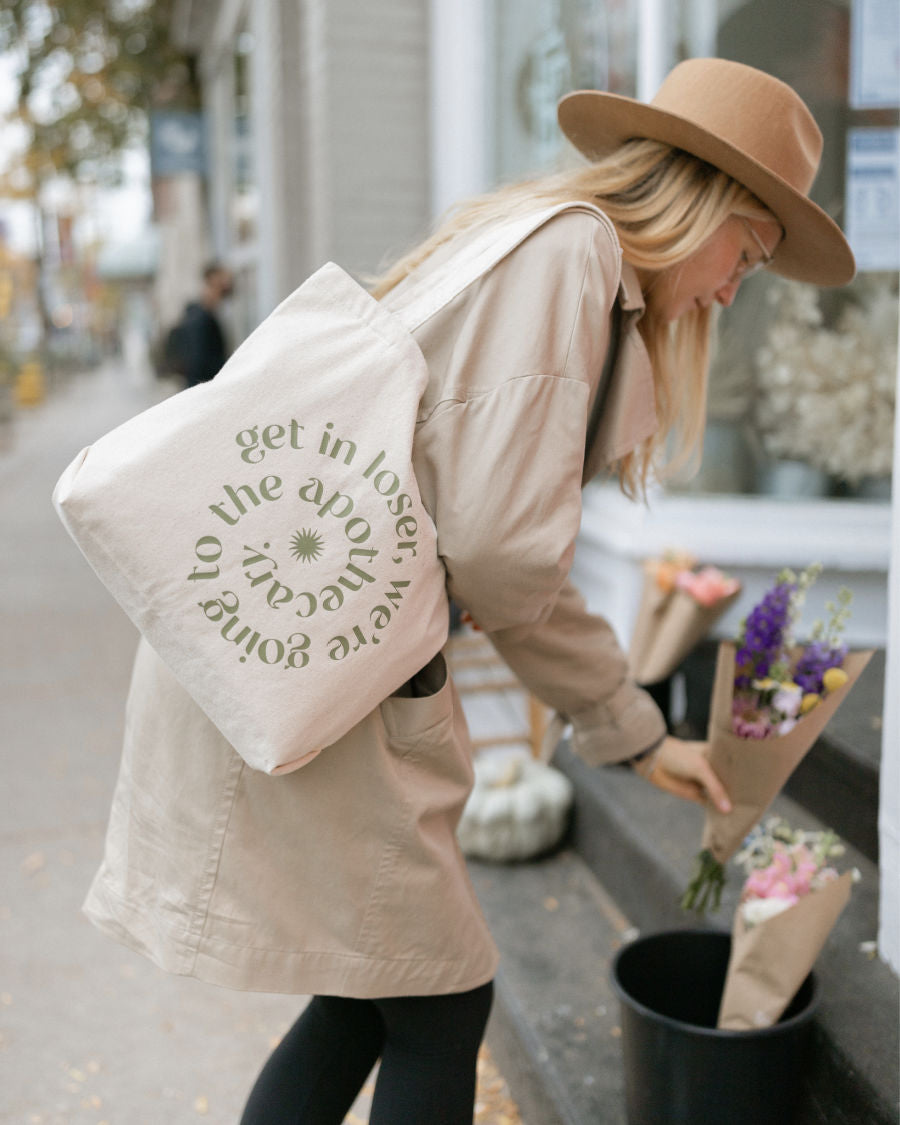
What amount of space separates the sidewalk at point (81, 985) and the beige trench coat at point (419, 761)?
1.10m

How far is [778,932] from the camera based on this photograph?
5.43 ft

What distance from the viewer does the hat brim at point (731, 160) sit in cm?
144

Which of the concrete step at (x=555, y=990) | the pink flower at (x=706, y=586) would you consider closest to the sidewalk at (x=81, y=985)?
the concrete step at (x=555, y=990)

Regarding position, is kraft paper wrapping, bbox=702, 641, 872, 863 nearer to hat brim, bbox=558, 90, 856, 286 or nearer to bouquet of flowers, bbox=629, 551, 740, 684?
hat brim, bbox=558, 90, 856, 286

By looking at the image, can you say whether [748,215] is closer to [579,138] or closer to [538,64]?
[579,138]

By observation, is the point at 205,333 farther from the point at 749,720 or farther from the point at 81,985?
the point at 749,720

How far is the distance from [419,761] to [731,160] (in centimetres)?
87

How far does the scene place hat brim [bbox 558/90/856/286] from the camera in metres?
1.44

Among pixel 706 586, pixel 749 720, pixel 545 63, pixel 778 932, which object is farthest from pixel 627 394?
pixel 545 63

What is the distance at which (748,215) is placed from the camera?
5.05 ft

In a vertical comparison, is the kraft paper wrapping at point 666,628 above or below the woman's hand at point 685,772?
below

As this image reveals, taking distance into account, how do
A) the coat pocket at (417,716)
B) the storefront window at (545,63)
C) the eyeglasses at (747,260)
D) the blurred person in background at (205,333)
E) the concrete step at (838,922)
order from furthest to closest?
the blurred person in background at (205,333)
the storefront window at (545,63)
the concrete step at (838,922)
the eyeglasses at (747,260)
the coat pocket at (417,716)

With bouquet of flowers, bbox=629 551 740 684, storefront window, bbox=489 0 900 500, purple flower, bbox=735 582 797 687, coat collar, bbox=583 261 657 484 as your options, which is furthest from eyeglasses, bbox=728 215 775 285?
storefront window, bbox=489 0 900 500

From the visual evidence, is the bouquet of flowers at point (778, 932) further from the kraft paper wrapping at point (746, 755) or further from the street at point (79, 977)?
the street at point (79, 977)
